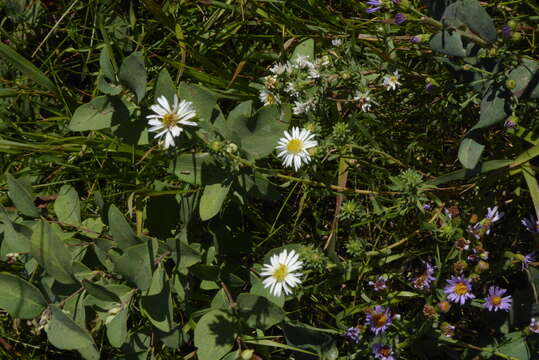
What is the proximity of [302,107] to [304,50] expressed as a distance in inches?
14.2

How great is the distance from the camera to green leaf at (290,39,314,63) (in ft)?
8.75

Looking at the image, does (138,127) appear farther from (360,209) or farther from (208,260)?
(360,209)

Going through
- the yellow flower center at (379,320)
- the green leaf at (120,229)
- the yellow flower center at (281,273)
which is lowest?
the yellow flower center at (379,320)

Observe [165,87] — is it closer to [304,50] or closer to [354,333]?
[304,50]

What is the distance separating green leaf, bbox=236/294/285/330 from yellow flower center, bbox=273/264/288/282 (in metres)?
0.10

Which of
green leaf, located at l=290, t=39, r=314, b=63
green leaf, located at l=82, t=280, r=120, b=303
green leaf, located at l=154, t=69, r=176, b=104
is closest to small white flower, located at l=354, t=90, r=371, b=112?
green leaf, located at l=290, t=39, r=314, b=63

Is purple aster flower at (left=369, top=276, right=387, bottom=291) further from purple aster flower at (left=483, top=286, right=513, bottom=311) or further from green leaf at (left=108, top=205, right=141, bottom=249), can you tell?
green leaf at (left=108, top=205, right=141, bottom=249)

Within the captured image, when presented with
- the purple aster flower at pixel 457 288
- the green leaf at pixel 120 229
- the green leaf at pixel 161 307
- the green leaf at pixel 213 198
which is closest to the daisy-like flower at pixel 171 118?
the green leaf at pixel 213 198

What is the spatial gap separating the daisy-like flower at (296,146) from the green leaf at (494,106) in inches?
24.9

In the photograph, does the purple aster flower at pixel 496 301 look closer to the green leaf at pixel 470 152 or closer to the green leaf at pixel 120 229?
the green leaf at pixel 470 152

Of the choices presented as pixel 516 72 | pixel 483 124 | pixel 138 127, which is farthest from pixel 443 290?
pixel 138 127

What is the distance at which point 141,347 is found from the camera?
258 cm

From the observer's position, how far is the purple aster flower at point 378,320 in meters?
2.45

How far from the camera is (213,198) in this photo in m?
2.19
